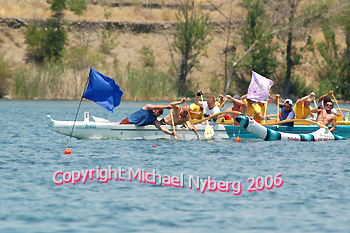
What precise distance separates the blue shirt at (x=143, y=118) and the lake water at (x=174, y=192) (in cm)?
97

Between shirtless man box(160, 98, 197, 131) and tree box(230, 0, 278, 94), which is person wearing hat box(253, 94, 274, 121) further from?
tree box(230, 0, 278, 94)

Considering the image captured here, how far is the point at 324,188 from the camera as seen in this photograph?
9938mm

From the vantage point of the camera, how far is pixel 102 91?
16125mm

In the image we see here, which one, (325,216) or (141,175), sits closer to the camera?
(325,216)

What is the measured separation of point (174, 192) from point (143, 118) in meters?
7.41

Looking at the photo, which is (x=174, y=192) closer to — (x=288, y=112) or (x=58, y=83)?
(x=288, y=112)

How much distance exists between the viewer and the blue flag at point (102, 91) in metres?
15.9

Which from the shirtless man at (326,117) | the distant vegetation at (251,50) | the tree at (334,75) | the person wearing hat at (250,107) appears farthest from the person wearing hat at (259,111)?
the tree at (334,75)

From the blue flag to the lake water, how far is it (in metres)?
1.23

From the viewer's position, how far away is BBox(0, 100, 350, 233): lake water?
25.1 ft

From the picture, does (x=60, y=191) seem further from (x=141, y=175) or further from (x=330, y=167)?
(x=330, y=167)

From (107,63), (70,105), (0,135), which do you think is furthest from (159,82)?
(0,135)

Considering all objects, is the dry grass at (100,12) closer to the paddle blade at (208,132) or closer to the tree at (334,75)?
the tree at (334,75)

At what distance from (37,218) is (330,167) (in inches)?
283
